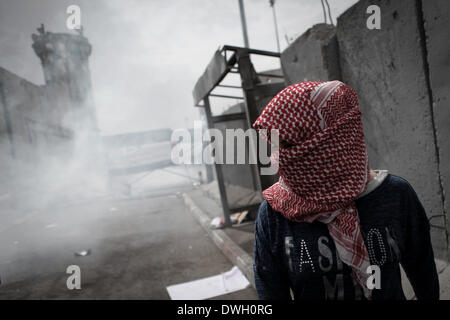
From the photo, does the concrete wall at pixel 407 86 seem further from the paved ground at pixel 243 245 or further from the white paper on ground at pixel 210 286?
the white paper on ground at pixel 210 286

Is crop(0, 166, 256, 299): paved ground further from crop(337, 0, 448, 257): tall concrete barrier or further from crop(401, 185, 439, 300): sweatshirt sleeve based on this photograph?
crop(401, 185, 439, 300): sweatshirt sleeve

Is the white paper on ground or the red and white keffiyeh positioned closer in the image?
the red and white keffiyeh

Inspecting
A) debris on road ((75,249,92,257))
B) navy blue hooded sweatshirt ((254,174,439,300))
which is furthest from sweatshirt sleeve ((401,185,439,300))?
debris on road ((75,249,92,257))

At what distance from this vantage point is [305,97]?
1.13 meters

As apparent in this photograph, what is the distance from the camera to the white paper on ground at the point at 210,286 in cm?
373

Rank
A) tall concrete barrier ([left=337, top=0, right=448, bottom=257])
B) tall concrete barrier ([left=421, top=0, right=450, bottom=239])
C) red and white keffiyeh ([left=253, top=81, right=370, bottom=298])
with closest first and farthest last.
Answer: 1. red and white keffiyeh ([left=253, top=81, right=370, bottom=298])
2. tall concrete barrier ([left=421, top=0, right=450, bottom=239])
3. tall concrete barrier ([left=337, top=0, right=448, bottom=257])

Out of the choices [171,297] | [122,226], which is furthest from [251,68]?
[122,226]

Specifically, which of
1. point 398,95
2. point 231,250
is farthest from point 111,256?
point 398,95

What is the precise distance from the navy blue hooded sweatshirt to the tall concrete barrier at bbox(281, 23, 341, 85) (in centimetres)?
249

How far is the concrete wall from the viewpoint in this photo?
225 centimetres

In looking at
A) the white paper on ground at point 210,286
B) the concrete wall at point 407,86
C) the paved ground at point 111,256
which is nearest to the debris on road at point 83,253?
the paved ground at point 111,256

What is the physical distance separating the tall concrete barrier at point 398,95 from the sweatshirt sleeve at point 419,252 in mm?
1486

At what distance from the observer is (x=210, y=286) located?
3.97m
